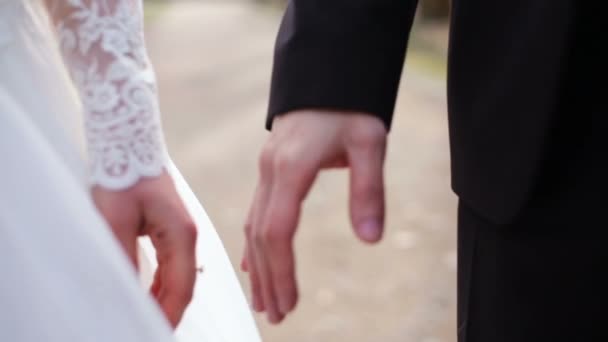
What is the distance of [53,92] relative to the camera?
4.01 feet

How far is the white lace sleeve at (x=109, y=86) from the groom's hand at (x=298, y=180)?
0.22 m

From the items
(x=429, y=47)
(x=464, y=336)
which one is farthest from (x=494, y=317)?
(x=429, y=47)

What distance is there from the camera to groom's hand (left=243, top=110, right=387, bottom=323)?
895mm

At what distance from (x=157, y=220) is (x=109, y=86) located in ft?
0.60

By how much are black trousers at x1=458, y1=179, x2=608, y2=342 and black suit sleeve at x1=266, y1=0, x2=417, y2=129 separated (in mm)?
255

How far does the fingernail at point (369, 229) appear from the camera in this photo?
0.89 metres

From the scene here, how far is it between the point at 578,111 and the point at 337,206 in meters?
3.20

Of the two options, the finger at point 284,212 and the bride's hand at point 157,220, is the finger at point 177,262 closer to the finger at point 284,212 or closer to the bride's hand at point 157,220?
the bride's hand at point 157,220

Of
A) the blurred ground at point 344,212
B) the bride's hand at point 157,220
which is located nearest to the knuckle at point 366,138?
the bride's hand at point 157,220

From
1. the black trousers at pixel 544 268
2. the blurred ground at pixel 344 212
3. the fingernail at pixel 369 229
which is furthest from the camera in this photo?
the blurred ground at pixel 344 212

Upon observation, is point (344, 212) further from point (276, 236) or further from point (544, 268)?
point (276, 236)

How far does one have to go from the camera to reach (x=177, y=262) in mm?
1084

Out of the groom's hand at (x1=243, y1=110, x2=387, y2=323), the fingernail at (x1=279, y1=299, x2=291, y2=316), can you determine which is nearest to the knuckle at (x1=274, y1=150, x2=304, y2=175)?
the groom's hand at (x1=243, y1=110, x2=387, y2=323)

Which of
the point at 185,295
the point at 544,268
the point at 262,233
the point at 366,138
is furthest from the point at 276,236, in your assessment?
the point at 544,268
